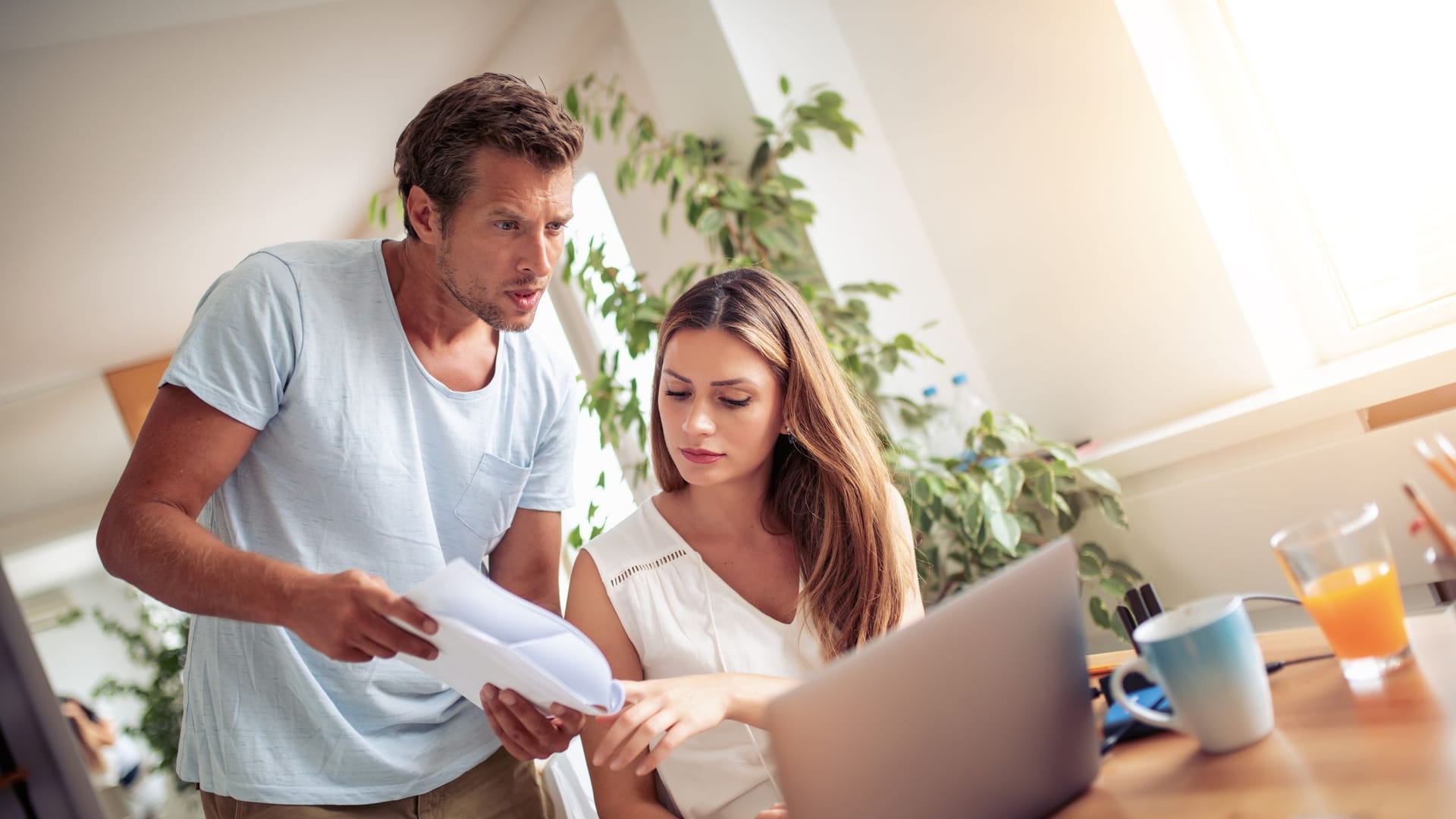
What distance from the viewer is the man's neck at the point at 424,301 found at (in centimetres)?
157

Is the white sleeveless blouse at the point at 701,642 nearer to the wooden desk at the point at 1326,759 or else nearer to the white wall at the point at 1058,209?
the wooden desk at the point at 1326,759

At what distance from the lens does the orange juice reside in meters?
0.85

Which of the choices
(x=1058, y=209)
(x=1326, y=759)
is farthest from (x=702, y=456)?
(x=1058, y=209)

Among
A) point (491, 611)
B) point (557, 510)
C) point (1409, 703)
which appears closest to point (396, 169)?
point (557, 510)

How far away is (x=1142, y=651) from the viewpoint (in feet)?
2.77

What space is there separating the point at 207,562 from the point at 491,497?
1.56 ft

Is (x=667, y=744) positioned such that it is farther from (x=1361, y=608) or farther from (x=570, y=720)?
(x=1361, y=608)

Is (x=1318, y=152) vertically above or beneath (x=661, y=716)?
above

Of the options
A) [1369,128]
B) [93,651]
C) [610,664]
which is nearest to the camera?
[610,664]

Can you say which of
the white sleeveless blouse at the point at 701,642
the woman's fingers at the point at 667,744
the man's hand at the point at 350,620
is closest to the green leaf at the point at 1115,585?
the white sleeveless blouse at the point at 701,642

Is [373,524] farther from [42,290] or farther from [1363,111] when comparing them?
[42,290]

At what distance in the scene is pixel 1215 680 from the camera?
0.81 m

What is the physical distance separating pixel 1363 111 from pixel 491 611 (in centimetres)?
222

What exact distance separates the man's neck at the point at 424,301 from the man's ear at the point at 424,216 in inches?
0.9
